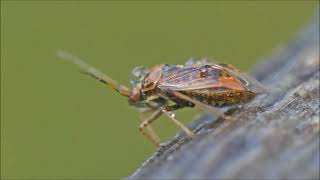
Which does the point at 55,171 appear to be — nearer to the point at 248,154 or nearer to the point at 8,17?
the point at 8,17

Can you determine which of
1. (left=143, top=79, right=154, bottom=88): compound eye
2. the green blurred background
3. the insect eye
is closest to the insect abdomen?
the insect eye

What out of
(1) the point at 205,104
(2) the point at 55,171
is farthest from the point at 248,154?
(2) the point at 55,171

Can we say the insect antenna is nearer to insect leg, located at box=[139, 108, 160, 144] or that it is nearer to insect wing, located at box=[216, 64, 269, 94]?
insect leg, located at box=[139, 108, 160, 144]

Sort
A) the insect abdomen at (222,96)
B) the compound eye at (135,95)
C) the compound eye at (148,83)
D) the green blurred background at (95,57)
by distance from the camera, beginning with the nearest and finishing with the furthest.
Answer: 1. the insect abdomen at (222,96)
2. the compound eye at (148,83)
3. the compound eye at (135,95)
4. the green blurred background at (95,57)

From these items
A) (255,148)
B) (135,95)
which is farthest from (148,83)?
(255,148)

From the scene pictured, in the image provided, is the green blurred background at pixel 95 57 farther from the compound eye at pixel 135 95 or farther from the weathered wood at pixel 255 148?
the weathered wood at pixel 255 148

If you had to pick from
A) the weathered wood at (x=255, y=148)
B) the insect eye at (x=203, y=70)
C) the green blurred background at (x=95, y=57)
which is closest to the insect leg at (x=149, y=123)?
the insect eye at (x=203, y=70)

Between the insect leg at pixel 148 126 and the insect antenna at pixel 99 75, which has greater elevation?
the insect antenna at pixel 99 75
